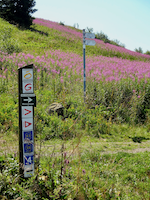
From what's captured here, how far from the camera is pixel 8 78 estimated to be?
370 inches

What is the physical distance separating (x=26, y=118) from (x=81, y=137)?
3.20m

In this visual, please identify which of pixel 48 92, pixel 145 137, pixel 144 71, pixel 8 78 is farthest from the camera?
pixel 144 71

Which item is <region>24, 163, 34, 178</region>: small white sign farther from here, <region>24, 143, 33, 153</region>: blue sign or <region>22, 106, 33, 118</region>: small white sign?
<region>22, 106, 33, 118</region>: small white sign

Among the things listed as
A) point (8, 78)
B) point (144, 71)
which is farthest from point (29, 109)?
point (144, 71)

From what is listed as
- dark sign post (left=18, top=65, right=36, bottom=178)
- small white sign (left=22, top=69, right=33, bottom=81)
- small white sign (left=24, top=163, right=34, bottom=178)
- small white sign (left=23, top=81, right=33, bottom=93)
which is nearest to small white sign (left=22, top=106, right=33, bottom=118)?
dark sign post (left=18, top=65, right=36, bottom=178)

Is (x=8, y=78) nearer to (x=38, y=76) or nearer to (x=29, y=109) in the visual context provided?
(x=38, y=76)

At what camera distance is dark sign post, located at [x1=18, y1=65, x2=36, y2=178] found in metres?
2.84

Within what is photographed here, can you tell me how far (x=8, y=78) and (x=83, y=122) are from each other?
181 inches

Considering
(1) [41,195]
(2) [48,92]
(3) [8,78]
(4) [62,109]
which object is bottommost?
(1) [41,195]

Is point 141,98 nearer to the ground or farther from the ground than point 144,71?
nearer to the ground

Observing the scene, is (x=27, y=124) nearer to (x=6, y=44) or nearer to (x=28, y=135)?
(x=28, y=135)

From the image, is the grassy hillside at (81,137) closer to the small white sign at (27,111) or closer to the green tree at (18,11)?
the small white sign at (27,111)

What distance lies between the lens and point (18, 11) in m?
23.7

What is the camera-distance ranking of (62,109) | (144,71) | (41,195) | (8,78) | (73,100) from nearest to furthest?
(41,195)
(62,109)
(73,100)
(8,78)
(144,71)
